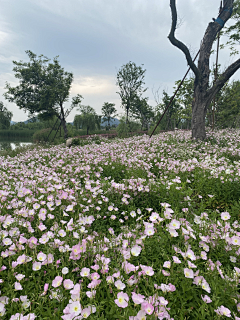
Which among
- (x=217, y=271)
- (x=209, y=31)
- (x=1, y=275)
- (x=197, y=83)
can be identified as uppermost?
(x=209, y=31)

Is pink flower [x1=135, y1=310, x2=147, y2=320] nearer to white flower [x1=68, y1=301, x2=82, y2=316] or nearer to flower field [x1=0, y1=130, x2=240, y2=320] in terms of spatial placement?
Answer: flower field [x1=0, y1=130, x2=240, y2=320]

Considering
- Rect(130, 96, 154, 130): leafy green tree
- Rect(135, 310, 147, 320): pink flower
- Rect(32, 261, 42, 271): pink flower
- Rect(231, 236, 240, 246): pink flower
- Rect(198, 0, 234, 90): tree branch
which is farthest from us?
Rect(130, 96, 154, 130): leafy green tree

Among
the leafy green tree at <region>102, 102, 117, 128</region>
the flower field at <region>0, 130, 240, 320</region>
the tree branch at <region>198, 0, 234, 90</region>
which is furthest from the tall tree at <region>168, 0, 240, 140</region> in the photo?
the leafy green tree at <region>102, 102, 117, 128</region>

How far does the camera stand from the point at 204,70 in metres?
8.74

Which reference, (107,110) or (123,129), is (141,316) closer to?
(123,129)

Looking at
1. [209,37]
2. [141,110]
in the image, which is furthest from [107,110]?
[209,37]

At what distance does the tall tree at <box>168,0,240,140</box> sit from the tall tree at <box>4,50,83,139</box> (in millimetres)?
16072

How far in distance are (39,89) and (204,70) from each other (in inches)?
760

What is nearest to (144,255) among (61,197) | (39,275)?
(39,275)

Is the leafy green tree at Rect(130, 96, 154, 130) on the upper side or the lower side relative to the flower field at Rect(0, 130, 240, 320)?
upper

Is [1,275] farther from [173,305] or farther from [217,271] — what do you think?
[217,271]

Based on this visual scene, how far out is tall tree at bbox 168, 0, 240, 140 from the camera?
8.30 metres

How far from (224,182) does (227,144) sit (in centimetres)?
560

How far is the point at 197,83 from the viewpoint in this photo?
29.3 ft
